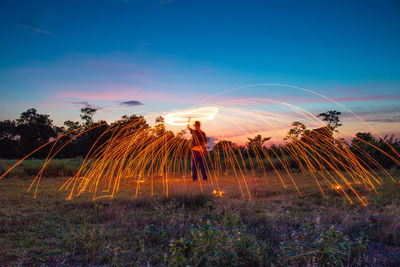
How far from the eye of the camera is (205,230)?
441 centimetres

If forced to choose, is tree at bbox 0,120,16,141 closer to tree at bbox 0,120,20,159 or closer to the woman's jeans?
tree at bbox 0,120,20,159

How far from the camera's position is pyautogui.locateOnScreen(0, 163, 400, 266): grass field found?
383 centimetres

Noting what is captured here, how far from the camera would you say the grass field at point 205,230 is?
3834 mm

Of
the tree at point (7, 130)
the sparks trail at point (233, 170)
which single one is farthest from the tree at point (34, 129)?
the sparks trail at point (233, 170)

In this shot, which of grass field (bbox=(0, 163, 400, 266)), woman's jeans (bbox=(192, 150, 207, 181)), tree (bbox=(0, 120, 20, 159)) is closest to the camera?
grass field (bbox=(0, 163, 400, 266))

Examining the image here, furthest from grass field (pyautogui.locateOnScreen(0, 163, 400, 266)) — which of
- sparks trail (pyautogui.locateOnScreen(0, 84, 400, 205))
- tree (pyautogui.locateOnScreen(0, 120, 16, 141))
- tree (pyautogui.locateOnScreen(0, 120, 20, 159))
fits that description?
tree (pyautogui.locateOnScreen(0, 120, 16, 141))

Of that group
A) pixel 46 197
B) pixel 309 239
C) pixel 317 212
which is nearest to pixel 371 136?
pixel 317 212

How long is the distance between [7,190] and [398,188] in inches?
479

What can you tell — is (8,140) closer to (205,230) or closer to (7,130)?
(7,130)

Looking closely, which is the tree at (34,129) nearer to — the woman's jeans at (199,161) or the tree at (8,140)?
the tree at (8,140)

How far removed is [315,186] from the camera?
30.4ft

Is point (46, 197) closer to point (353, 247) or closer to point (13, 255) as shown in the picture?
point (13, 255)

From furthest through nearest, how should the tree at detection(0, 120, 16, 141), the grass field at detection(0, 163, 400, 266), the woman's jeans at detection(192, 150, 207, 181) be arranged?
1. the tree at detection(0, 120, 16, 141)
2. the woman's jeans at detection(192, 150, 207, 181)
3. the grass field at detection(0, 163, 400, 266)

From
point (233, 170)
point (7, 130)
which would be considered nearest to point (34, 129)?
point (7, 130)
